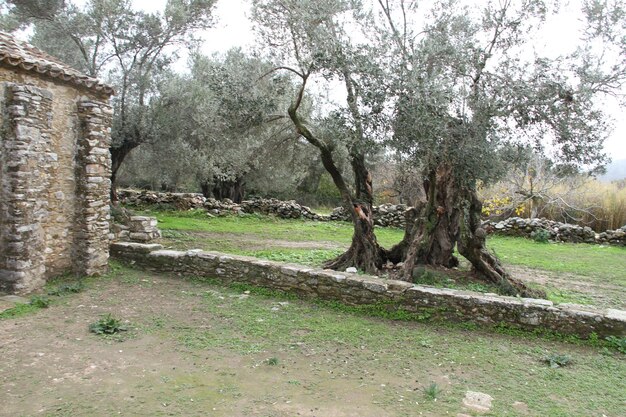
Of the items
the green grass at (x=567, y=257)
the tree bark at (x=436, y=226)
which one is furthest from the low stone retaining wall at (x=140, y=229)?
the green grass at (x=567, y=257)

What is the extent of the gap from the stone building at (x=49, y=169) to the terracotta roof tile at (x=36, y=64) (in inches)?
0.6

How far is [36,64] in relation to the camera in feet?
25.7

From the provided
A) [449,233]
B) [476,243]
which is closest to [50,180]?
[449,233]

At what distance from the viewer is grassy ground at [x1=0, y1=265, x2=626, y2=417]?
14.2ft

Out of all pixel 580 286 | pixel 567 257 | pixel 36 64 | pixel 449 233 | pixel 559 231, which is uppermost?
pixel 36 64

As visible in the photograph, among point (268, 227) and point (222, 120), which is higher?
point (222, 120)

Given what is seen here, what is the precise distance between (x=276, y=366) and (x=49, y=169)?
5.92 m

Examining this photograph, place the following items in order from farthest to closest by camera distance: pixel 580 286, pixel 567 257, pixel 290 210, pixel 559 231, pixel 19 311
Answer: pixel 290 210
pixel 559 231
pixel 567 257
pixel 580 286
pixel 19 311

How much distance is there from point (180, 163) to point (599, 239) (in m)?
16.1

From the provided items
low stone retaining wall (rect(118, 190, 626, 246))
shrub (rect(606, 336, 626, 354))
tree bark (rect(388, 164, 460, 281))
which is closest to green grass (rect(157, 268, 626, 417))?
shrub (rect(606, 336, 626, 354))

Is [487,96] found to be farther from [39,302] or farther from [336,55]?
[39,302]

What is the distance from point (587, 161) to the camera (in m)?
8.20

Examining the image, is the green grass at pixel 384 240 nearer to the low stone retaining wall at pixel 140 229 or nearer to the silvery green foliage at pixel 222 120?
the low stone retaining wall at pixel 140 229

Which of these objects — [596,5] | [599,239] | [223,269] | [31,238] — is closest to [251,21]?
[223,269]
